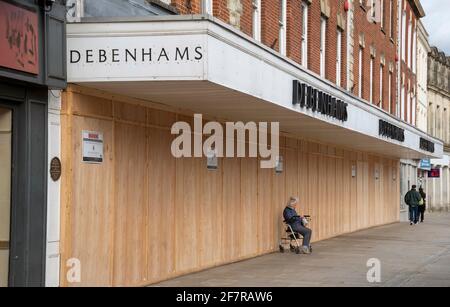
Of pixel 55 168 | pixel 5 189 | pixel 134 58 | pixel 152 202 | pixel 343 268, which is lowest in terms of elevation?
pixel 343 268

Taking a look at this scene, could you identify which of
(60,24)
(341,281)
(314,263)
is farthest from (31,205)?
(314,263)

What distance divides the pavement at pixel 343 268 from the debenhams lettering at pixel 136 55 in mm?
3932

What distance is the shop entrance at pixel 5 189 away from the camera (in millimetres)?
9297

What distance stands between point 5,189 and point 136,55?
225 centimetres

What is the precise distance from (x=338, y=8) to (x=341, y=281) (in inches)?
497

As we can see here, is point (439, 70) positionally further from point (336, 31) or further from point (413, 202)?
point (336, 31)

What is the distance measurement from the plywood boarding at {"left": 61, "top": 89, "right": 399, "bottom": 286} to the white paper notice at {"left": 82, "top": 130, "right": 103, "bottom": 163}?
10 centimetres

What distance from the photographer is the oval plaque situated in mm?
9742

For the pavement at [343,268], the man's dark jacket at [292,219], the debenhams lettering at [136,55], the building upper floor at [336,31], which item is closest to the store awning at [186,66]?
the debenhams lettering at [136,55]

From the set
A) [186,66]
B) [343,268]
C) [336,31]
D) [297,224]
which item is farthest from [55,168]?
[336,31]

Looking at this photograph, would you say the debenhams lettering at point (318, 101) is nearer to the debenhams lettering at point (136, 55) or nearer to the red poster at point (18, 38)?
the debenhams lettering at point (136, 55)

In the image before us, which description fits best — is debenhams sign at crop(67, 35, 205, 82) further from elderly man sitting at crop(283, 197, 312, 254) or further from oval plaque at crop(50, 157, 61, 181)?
elderly man sitting at crop(283, 197, 312, 254)

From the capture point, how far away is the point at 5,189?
9.34 metres

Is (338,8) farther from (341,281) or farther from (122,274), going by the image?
(122,274)
